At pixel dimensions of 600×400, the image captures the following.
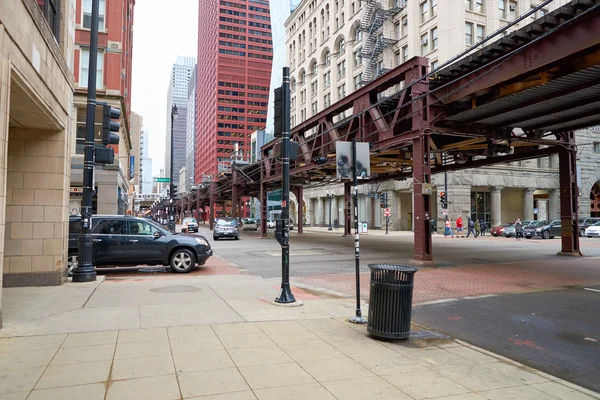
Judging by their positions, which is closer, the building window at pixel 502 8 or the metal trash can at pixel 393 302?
the metal trash can at pixel 393 302

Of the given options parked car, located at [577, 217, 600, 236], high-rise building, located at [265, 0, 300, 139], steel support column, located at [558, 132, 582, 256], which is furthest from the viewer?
high-rise building, located at [265, 0, 300, 139]

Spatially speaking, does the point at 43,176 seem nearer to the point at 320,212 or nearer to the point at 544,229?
the point at 544,229

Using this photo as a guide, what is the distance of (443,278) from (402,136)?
6206 millimetres

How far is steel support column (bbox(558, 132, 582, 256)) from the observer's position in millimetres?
19016

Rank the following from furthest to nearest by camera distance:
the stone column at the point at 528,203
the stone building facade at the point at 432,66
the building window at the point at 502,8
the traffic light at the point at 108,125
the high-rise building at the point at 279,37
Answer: the high-rise building at the point at 279,37 < the stone column at the point at 528,203 < the building window at the point at 502,8 < the stone building facade at the point at 432,66 < the traffic light at the point at 108,125

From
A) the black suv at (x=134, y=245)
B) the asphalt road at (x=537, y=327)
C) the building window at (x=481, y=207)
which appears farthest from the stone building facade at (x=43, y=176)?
the building window at (x=481, y=207)

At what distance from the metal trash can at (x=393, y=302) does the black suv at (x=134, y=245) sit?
8763 millimetres

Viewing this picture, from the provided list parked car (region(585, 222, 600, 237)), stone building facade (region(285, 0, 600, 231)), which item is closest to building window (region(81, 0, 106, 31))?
stone building facade (region(285, 0, 600, 231))

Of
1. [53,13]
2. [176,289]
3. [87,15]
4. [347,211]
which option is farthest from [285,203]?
[347,211]

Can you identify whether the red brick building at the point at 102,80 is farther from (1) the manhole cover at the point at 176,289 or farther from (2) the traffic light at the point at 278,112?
(2) the traffic light at the point at 278,112

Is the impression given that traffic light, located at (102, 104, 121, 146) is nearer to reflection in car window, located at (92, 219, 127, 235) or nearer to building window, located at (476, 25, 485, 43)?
reflection in car window, located at (92, 219, 127, 235)

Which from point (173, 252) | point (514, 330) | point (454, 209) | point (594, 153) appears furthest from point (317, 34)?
point (514, 330)

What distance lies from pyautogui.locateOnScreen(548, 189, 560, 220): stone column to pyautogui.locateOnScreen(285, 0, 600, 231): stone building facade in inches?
4.1

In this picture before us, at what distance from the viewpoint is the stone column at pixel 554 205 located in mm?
49656
